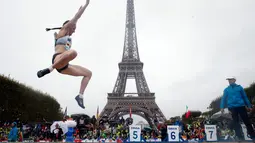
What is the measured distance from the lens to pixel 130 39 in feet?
178

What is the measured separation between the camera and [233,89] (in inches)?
286

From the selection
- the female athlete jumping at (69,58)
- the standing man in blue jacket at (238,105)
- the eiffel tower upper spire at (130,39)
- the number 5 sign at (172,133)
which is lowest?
the number 5 sign at (172,133)

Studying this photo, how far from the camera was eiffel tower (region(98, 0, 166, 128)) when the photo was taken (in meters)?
44.6

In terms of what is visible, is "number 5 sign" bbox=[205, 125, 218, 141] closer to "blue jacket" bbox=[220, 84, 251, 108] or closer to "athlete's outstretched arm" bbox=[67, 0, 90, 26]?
"blue jacket" bbox=[220, 84, 251, 108]

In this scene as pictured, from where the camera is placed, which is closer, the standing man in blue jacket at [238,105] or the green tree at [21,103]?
the standing man in blue jacket at [238,105]

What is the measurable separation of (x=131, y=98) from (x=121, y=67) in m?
7.70

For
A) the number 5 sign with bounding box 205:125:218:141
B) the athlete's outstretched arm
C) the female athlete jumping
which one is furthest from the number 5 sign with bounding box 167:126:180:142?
the athlete's outstretched arm

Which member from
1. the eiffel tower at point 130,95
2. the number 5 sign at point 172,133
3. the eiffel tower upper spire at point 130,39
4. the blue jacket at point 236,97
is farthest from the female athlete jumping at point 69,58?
the eiffel tower upper spire at point 130,39

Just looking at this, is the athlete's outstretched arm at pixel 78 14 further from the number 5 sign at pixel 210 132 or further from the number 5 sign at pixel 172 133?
the number 5 sign at pixel 210 132

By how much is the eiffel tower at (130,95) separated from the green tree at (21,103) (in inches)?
472

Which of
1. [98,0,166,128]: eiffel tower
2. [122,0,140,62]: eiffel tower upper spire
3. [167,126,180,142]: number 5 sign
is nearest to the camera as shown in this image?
[167,126,180,142]: number 5 sign

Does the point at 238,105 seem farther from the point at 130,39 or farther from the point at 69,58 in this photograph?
the point at 130,39

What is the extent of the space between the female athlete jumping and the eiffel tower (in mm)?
36708

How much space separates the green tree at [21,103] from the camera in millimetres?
25531
